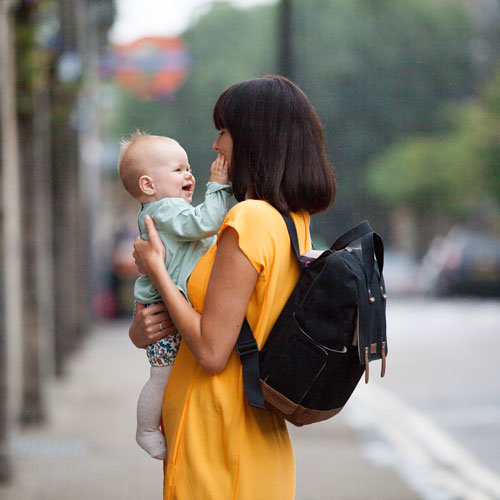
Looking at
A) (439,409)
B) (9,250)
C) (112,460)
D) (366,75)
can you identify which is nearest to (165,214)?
(112,460)

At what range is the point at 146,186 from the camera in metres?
2.92

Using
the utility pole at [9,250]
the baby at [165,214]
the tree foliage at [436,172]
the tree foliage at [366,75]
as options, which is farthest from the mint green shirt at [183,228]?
the tree foliage at [366,75]

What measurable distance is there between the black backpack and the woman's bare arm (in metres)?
0.06

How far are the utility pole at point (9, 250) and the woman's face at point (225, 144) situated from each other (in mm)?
4342

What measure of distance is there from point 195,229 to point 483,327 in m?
16.8

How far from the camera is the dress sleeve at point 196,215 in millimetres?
2840

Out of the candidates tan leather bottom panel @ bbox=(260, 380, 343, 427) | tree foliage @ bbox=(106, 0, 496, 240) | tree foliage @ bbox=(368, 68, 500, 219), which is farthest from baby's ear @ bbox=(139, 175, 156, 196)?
tree foliage @ bbox=(106, 0, 496, 240)

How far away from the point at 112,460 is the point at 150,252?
18.6 feet

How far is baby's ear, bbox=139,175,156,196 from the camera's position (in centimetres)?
290

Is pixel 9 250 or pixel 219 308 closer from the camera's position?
pixel 219 308

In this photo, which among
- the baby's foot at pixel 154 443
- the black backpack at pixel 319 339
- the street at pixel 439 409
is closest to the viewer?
the black backpack at pixel 319 339

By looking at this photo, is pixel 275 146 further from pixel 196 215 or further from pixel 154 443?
pixel 154 443

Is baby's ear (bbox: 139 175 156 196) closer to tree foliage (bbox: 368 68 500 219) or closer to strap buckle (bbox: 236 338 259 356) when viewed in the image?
strap buckle (bbox: 236 338 259 356)

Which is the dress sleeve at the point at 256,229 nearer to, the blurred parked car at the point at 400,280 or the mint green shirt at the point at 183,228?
the mint green shirt at the point at 183,228
